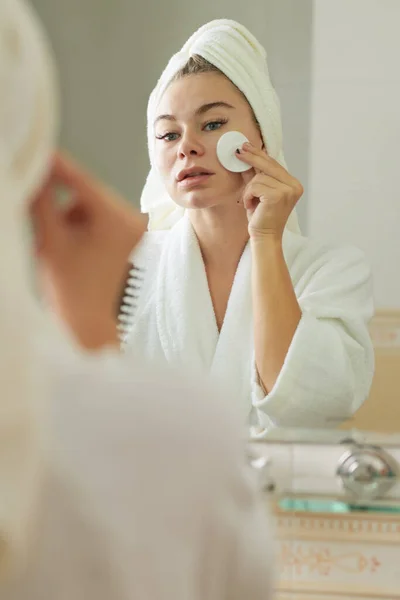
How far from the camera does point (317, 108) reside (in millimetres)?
807

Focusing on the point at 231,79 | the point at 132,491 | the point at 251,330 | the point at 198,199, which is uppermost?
the point at 231,79

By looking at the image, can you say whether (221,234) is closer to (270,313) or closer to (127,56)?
(270,313)

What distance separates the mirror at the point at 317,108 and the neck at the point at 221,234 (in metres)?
0.06

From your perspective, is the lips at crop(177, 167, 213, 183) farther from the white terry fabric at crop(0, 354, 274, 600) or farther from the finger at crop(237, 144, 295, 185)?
the white terry fabric at crop(0, 354, 274, 600)

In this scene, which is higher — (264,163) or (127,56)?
(127,56)

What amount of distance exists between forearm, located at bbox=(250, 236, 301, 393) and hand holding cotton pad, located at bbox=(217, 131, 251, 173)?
8 centimetres

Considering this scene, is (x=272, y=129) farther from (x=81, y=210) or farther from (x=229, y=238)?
(x=81, y=210)

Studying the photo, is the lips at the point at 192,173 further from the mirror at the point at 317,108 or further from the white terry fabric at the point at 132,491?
the white terry fabric at the point at 132,491

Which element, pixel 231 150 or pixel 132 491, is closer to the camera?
pixel 132 491

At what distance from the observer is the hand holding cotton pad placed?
807 mm

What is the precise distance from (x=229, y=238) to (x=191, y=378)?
508 mm

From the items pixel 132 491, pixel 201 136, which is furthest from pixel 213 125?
pixel 132 491

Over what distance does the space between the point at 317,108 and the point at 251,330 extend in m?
0.23

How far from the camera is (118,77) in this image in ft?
2.75
